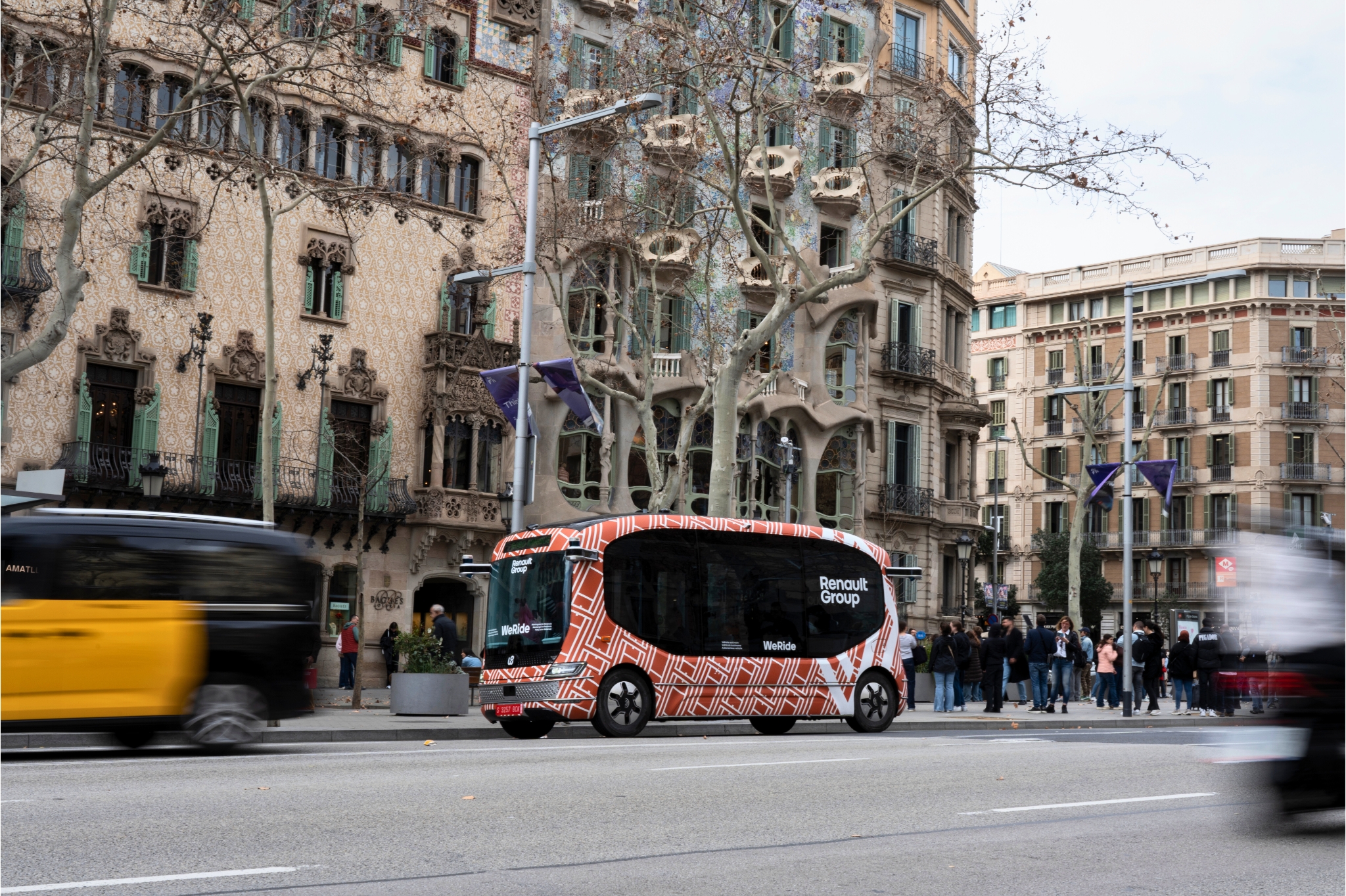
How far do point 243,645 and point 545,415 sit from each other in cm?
2615

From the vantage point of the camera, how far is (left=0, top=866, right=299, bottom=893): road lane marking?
675 centimetres

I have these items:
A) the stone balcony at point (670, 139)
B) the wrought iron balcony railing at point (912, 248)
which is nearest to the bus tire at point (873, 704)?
the stone balcony at point (670, 139)

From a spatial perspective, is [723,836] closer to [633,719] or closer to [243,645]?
[243,645]

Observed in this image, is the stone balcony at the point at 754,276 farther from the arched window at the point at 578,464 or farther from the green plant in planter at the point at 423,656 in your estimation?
the green plant in planter at the point at 423,656

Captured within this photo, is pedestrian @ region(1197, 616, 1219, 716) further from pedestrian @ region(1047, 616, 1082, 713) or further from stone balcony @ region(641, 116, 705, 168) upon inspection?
stone balcony @ region(641, 116, 705, 168)

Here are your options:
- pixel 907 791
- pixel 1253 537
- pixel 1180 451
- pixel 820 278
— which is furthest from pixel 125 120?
pixel 1180 451

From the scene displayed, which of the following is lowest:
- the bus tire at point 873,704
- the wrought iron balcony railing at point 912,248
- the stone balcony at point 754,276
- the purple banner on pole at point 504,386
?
the bus tire at point 873,704

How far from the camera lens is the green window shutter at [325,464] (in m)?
36.8

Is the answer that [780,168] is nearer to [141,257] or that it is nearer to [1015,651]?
[141,257]

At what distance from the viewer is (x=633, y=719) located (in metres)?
20.2

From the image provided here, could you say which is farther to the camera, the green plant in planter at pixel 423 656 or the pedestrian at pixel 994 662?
the pedestrian at pixel 994 662

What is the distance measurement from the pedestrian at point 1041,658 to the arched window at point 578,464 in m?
14.2

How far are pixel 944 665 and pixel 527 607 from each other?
1222cm

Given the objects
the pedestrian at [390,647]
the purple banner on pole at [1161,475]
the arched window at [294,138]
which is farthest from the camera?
the arched window at [294,138]
